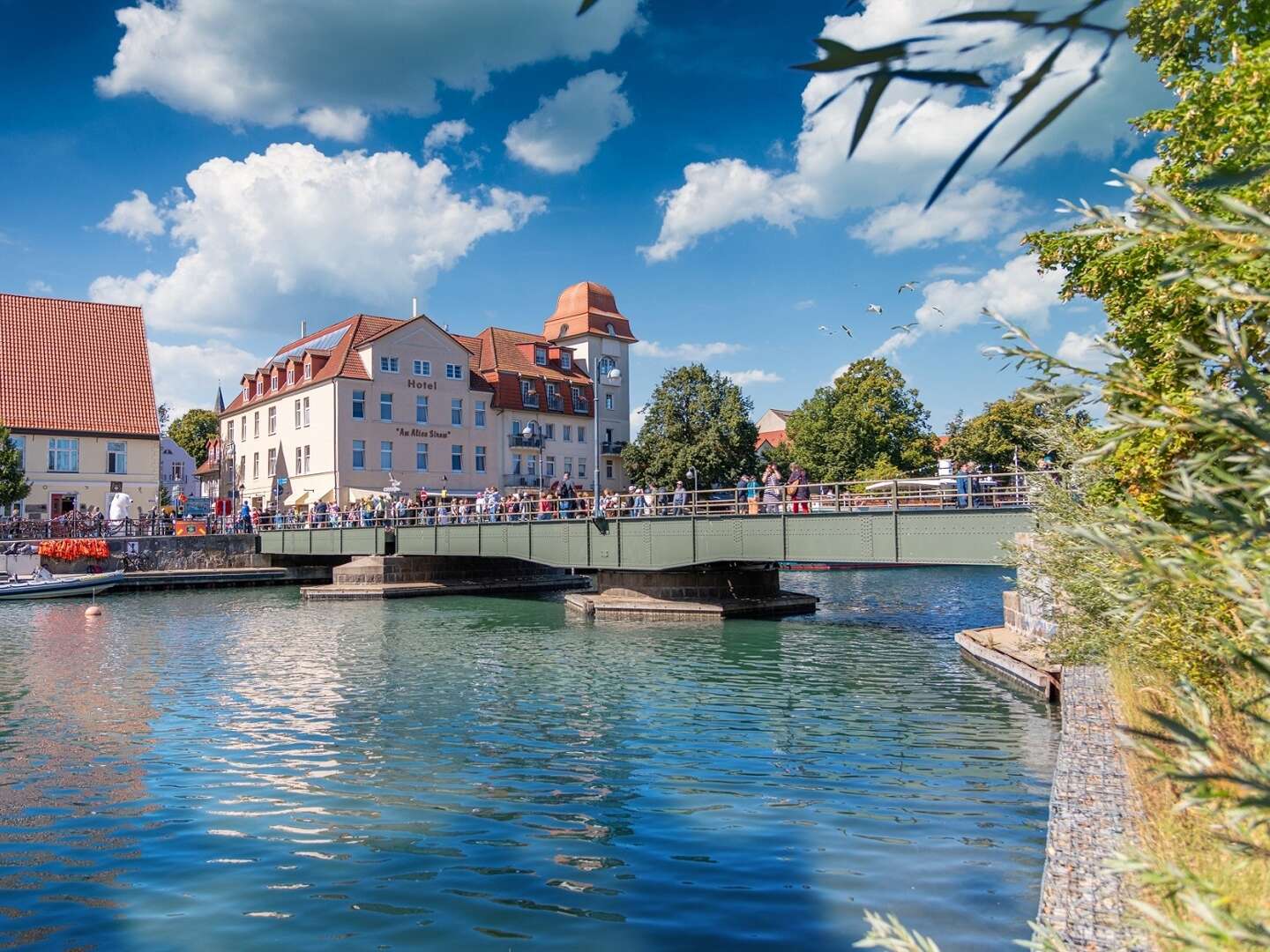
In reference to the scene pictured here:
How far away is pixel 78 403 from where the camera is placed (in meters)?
56.2

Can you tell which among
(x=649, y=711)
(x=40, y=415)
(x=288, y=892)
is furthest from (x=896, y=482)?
(x=40, y=415)

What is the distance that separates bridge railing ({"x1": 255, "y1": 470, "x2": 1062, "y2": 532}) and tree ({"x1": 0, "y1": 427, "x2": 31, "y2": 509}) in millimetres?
11487

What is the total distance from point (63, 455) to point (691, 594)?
38393 mm

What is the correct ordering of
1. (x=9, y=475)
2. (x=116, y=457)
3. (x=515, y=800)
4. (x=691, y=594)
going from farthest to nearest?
(x=116, y=457) → (x=9, y=475) → (x=691, y=594) → (x=515, y=800)

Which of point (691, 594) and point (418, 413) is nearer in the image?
point (691, 594)

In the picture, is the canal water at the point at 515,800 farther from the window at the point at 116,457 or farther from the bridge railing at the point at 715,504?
the window at the point at 116,457

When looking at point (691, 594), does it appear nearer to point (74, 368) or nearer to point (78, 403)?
point (78, 403)

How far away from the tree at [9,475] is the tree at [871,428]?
153ft

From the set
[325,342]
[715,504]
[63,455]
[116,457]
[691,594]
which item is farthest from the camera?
[325,342]

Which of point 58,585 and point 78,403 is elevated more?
point 78,403

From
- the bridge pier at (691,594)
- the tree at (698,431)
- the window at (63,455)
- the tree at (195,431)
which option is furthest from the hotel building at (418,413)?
the tree at (195,431)

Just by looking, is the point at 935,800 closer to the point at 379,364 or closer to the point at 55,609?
the point at 55,609

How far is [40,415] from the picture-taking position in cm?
5450

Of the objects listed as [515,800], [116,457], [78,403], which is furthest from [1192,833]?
[78,403]
